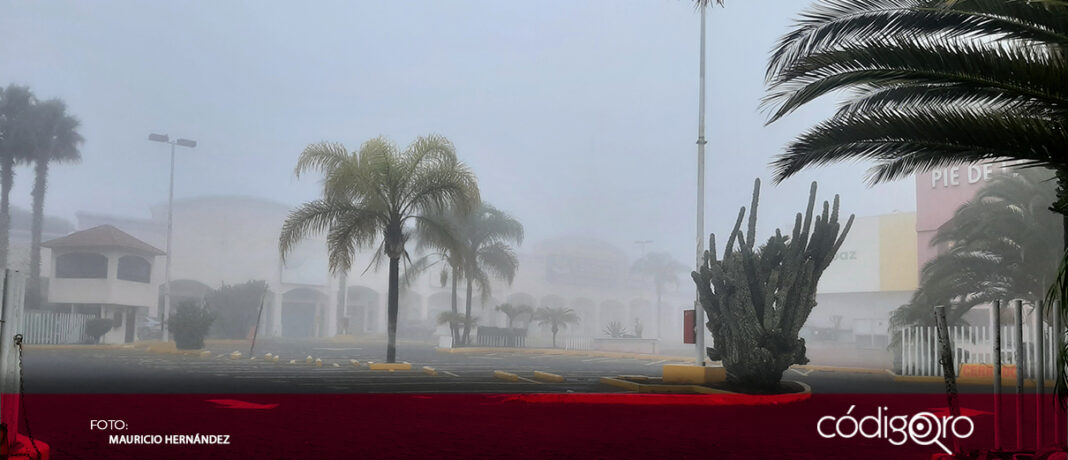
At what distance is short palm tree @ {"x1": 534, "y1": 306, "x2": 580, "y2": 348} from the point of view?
661 inches

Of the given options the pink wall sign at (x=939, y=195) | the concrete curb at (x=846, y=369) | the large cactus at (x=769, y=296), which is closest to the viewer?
the large cactus at (x=769, y=296)

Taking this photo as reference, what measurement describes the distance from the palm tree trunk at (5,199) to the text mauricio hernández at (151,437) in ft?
14.1

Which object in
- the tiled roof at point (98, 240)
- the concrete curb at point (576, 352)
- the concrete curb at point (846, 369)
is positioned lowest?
the concrete curb at point (846, 369)

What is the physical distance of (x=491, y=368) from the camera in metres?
15.3

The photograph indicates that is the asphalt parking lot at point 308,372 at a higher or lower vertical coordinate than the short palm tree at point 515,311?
lower

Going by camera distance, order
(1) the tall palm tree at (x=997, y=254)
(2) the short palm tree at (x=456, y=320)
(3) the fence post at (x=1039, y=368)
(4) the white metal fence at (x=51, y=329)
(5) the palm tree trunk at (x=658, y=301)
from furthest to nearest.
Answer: (1) the tall palm tree at (x=997, y=254) < (5) the palm tree trunk at (x=658, y=301) < (2) the short palm tree at (x=456, y=320) < (4) the white metal fence at (x=51, y=329) < (3) the fence post at (x=1039, y=368)

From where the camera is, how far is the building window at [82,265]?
12.7 meters

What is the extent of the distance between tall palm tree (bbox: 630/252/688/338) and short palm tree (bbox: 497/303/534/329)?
7.26ft

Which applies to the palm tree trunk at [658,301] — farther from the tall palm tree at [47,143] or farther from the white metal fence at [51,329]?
the tall palm tree at [47,143]

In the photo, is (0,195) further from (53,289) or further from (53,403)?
(53,403)

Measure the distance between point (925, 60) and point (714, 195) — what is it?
9717mm

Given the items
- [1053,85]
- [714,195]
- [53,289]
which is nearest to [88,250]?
[53,289]

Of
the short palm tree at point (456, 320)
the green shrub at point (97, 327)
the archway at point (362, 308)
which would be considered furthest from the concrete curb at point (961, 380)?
the green shrub at point (97, 327)

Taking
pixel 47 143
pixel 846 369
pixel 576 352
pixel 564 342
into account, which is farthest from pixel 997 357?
pixel 846 369
